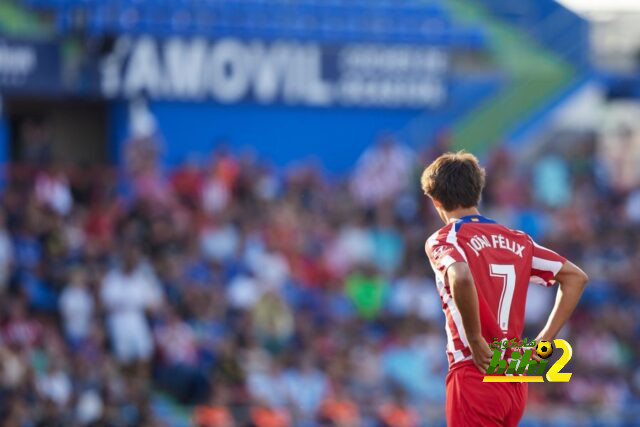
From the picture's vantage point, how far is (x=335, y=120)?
20562 millimetres

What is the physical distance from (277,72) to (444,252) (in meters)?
13.8

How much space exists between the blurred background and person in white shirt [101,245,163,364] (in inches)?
1.0

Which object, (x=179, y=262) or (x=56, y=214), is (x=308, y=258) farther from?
(x=56, y=214)

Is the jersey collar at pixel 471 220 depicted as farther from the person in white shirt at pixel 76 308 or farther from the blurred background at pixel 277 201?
the person in white shirt at pixel 76 308

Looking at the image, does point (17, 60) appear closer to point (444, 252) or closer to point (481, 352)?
point (444, 252)

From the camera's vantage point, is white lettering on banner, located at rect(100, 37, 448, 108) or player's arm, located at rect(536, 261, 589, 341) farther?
white lettering on banner, located at rect(100, 37, 448, 108)

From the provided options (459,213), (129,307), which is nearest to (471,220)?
(459,213)

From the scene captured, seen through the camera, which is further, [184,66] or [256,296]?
[184,66]

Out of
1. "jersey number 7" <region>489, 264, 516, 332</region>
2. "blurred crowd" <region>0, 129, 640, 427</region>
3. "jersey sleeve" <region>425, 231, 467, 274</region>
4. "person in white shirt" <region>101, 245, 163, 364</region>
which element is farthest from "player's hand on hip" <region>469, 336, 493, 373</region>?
"person in white shirt" <region>101, 245, 163, 364</region>

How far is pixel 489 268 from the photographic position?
6.14m

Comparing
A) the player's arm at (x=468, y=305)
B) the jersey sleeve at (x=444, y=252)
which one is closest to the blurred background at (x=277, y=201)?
the jersey sleeve at (x=444, y=252)

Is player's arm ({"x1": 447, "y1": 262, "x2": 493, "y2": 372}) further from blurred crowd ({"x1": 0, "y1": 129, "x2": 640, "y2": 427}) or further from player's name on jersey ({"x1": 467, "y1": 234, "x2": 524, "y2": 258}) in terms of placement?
blurred crowd ({"x1": 0, "y1": 129, "x2": 640, "y2": 427})

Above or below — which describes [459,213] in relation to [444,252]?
above

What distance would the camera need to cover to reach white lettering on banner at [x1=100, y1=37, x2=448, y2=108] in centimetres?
1869
